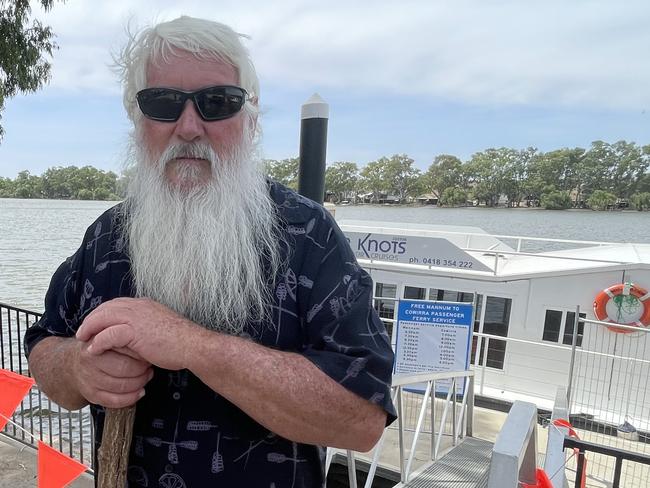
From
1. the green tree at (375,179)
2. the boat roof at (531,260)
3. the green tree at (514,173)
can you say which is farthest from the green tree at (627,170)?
the boat roof at (531,260)

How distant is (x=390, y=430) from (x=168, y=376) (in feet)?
17.4

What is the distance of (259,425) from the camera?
1.04 meters

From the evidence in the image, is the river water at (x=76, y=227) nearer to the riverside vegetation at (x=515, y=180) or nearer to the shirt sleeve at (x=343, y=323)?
the riverside vegetation at (x=515, y=180)

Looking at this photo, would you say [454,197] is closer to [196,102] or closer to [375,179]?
[375,179]

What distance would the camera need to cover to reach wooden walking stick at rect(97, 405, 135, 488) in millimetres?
1000

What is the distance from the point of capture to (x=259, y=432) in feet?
3.40

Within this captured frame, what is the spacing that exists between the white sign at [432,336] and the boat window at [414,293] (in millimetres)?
2763

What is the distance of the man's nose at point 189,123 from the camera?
1.11 metres

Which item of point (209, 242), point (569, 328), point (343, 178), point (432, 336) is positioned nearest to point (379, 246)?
point (432, 336)

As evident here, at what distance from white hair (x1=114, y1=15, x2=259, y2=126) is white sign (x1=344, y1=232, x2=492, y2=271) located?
7.36 m

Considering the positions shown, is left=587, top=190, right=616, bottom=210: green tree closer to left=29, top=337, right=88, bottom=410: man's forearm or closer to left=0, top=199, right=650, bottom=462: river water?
left=0, top=199, right=650, bottom=462: river water

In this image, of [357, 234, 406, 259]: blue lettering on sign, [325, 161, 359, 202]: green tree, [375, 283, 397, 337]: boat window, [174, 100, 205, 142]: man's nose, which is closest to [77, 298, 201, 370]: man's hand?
[174, 100, 205, 142]: man's nose

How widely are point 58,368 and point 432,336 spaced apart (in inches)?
217

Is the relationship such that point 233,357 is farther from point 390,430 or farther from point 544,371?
point 544,371
